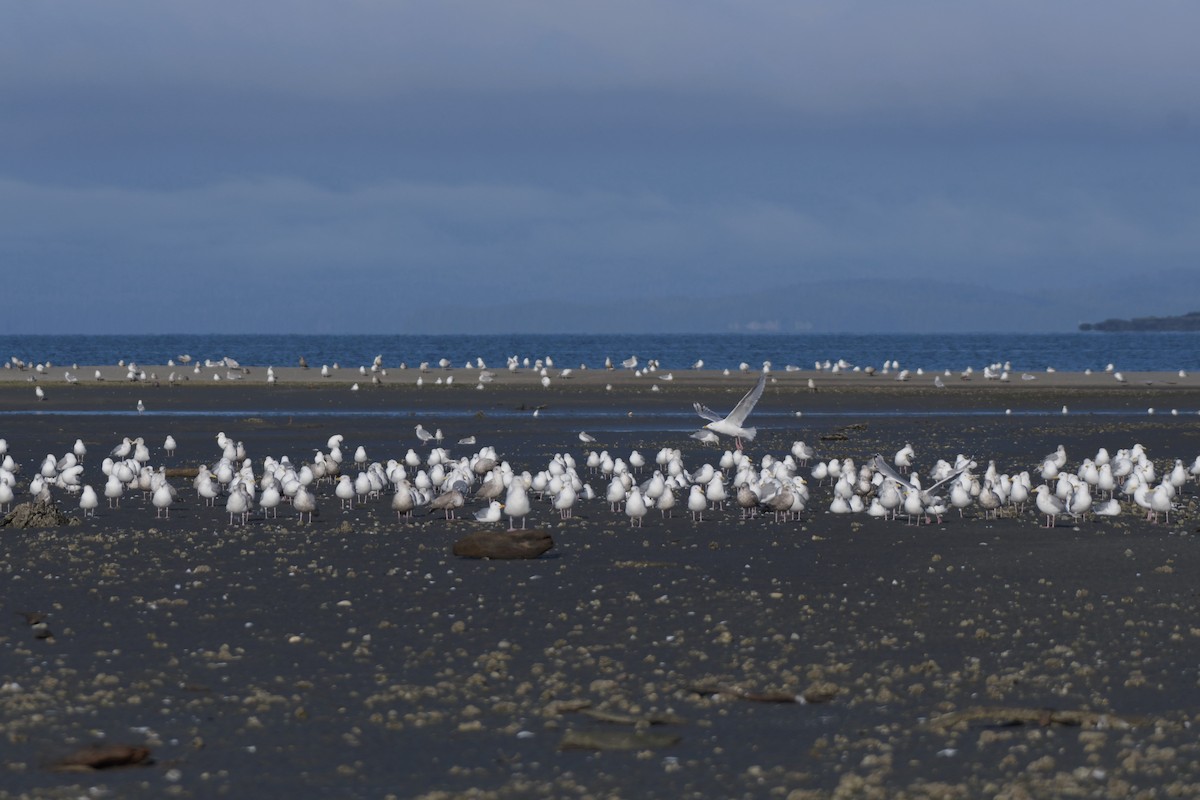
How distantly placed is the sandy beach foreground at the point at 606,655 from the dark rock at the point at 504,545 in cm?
18

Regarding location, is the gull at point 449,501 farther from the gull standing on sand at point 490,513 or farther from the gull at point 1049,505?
the gull at point 1049,505

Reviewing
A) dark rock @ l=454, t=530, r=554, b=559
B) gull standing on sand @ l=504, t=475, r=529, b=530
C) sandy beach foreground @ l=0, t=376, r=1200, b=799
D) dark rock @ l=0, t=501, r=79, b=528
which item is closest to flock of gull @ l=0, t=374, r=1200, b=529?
gull standing on sand @ l=504, t=475, r=529, b=530

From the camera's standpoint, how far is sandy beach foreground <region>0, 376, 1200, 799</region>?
28.5 ft

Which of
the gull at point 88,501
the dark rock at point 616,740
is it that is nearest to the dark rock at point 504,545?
the gull at point 88,501

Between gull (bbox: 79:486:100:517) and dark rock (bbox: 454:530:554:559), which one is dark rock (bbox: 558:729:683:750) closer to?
dark rock (bbox: 454:530:554:559)

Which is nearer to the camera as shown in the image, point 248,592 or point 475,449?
point 248,592

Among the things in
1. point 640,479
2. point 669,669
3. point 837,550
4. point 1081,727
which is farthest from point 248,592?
point 640,479

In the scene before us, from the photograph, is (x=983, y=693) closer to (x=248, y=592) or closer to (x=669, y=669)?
(x=669, y=669)

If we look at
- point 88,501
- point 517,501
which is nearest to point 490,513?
point 517,501

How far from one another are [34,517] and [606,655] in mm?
8730

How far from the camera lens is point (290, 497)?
784 inches

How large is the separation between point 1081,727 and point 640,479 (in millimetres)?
15685

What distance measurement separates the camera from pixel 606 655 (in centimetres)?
1130

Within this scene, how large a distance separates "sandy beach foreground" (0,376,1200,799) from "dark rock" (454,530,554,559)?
0.18m
